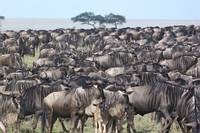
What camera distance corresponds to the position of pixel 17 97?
487 inches

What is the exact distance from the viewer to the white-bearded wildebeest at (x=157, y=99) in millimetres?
10969

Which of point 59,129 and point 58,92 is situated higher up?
point 58,92

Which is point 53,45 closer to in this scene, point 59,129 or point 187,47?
point 187,47

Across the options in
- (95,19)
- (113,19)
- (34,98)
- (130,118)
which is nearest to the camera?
(130,118)

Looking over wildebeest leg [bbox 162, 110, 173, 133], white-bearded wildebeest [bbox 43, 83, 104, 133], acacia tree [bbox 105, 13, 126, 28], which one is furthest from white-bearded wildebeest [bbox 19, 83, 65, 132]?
acacia tree [bbox 105, 13, 126, 28]

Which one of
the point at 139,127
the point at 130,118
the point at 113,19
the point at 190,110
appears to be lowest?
the point at 113,19

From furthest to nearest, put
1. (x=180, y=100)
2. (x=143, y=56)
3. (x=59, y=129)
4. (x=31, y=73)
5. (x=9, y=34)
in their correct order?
(x=9, y=34) → (x=143, y=56) → (x=31, y=73) → (x=59, y=129) → (x=180, y=100)

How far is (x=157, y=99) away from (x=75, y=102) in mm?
1665

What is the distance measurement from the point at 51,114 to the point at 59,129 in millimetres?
1601

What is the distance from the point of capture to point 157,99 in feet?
36.4

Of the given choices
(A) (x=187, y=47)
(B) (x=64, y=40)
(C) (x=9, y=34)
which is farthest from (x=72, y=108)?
(C) (x=9, y=34)

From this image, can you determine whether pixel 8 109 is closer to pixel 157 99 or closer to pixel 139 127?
pixel 139 127

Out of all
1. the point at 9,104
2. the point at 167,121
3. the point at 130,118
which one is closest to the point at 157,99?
the point at 167,121

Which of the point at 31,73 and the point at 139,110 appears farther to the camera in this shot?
the point at 31,73
